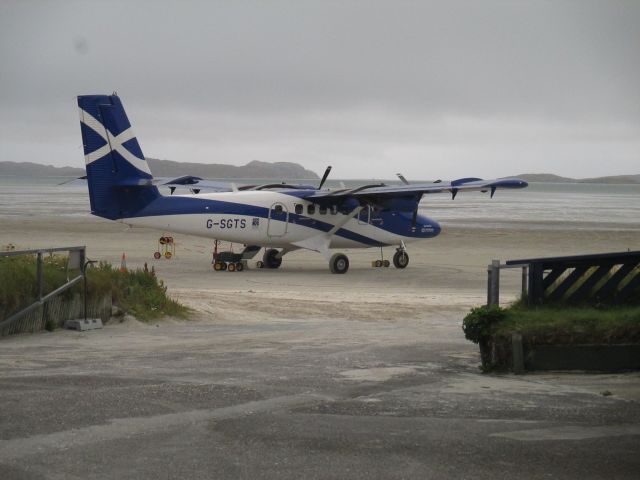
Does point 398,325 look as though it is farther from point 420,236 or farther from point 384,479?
point 420,236

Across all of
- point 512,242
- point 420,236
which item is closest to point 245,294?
point 420,236

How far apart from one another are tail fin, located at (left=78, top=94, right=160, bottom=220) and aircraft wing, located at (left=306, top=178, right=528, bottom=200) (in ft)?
17.5

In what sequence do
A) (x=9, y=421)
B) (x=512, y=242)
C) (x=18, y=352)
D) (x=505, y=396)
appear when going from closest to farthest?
(x=9, y=421) → (x=505, y=396) → (x=18, y=352) → (x=512, y=242)

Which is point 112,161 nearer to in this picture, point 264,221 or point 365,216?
point 264,221

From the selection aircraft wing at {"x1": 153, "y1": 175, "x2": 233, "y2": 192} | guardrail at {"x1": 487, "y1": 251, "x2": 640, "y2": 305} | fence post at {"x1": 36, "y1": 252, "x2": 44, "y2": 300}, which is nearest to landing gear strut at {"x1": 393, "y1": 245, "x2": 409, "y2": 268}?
aircraft wing at {"x1": 153, "y1": 175, "x2": 233, "y2": 192}

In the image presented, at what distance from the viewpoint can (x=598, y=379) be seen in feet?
36.7

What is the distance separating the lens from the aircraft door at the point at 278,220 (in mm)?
31141

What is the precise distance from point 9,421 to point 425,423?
349cm

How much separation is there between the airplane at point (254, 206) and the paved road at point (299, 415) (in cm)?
1535

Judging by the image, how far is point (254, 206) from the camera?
30.9 metres

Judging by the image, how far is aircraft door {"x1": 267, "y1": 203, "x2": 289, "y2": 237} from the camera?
3114 cm

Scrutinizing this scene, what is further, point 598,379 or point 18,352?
point 18,352

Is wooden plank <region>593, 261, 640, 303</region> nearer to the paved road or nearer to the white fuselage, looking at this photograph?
the paved road

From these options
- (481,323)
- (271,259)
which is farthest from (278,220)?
(481,323)
